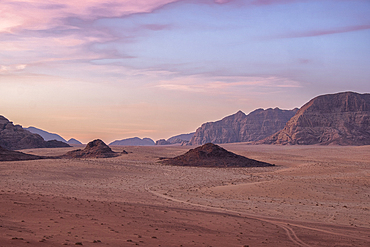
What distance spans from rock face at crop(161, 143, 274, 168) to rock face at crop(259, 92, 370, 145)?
281ft

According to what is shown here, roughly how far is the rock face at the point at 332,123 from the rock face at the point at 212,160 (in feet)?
281

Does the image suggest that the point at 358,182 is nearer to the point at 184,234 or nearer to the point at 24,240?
the point at 184,234

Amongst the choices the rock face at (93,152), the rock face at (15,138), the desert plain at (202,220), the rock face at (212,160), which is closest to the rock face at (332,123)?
the rock face at (212,160)

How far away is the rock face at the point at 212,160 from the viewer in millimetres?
47281

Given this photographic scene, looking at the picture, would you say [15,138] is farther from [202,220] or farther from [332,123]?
[332,123]

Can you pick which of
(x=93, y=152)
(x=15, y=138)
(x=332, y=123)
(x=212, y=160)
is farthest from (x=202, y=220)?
(x=332, y=123)

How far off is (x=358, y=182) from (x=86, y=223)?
22181mm

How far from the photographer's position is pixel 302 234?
430 inches

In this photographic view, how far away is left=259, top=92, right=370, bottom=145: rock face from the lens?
4978 inches

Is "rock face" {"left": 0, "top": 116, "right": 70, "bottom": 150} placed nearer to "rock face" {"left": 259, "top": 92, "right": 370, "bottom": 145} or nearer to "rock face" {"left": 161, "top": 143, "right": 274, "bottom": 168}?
"rock face" {"left": 161, "top": 143, "right": 274, "bottom": 168}

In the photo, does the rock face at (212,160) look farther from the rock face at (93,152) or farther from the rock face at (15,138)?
the rock face at (15,138)

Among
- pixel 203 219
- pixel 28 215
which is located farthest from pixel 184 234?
pixel 28 215

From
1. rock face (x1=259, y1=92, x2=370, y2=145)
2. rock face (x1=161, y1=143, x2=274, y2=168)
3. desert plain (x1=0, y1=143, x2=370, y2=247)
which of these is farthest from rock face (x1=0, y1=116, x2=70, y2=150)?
rock face (x1=259, y1=92, x2=370, y2=145)

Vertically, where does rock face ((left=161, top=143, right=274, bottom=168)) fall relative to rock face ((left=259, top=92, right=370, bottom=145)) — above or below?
below
